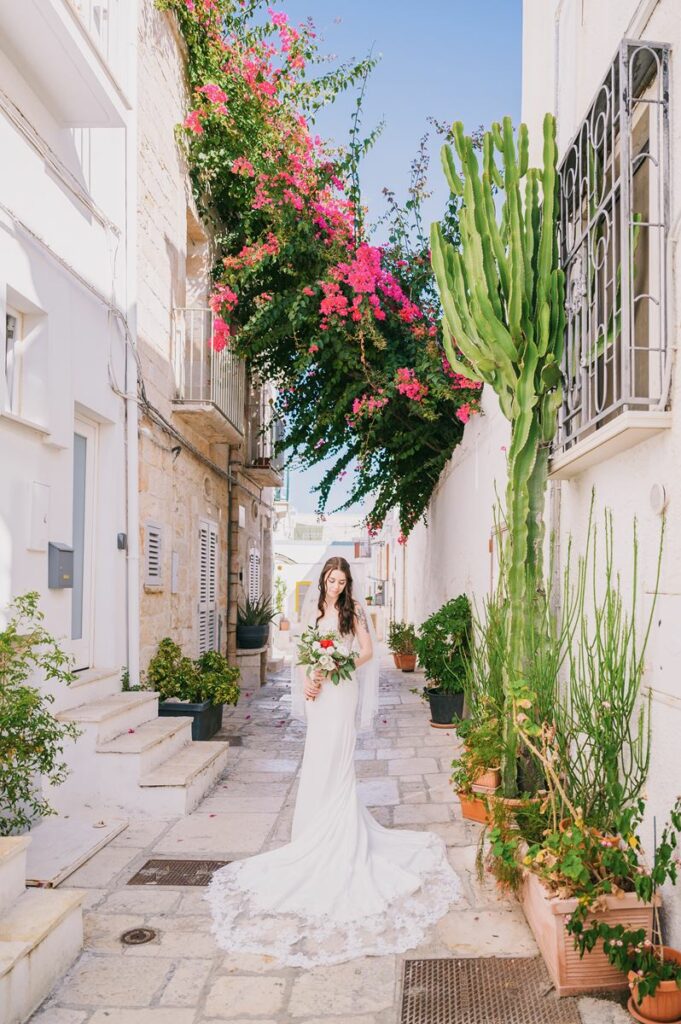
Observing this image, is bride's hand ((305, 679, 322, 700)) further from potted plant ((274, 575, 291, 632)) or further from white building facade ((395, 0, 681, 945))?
potted plant ((274, 575, 291, 632))

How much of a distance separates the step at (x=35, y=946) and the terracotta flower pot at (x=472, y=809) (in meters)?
2.41

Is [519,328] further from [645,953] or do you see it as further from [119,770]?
[119,770]

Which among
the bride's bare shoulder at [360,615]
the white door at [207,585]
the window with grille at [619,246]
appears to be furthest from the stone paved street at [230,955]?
the white door at [207,585]

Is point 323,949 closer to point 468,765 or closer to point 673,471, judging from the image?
point 468,765

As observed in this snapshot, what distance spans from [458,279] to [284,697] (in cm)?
777

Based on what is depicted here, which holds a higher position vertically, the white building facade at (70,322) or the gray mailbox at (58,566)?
the white building facade at (70,322)

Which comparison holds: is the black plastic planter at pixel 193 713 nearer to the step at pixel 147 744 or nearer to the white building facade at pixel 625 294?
the step at pixel 147 744

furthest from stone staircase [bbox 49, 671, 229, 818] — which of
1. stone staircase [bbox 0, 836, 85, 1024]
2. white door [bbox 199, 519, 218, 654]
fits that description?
white door [bbox 199, 519, 218, 654]

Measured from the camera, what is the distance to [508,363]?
175 inches

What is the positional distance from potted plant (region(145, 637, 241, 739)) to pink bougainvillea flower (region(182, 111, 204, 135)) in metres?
5.60

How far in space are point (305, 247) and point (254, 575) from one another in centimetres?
705

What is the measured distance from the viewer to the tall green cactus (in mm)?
4359

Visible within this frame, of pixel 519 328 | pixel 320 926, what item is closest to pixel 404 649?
pixel 519 328

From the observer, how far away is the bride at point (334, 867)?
3518mm
